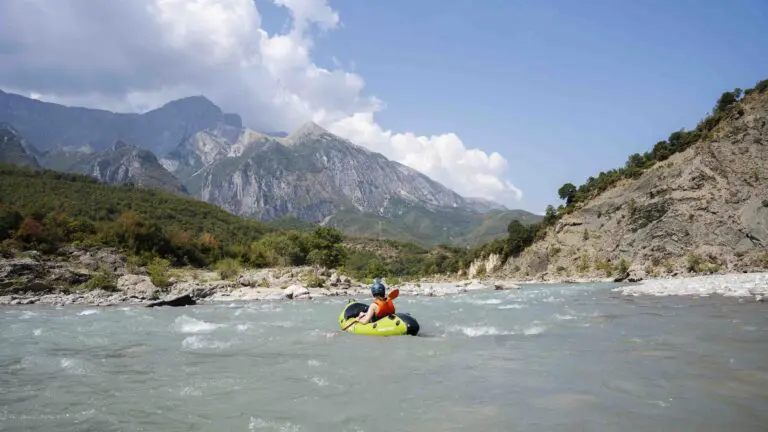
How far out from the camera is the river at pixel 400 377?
19.9 feet

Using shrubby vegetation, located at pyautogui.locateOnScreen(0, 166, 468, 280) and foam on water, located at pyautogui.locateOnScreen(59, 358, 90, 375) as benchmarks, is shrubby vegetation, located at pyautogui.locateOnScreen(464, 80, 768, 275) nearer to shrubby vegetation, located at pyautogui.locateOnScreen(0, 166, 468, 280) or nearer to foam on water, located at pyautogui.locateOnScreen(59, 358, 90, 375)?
shrubby vegetation, located at pyautogui.locateOnScreen(0, 166, 468, 280)

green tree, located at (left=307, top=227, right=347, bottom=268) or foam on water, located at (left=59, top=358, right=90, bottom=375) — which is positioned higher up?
green tree, located at (left=307, top=227, right=347, bottom=268)

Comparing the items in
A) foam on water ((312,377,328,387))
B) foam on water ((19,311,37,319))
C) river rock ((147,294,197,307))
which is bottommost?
foam on water ((19,311,37,319))

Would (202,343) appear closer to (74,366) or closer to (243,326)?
(74,366)

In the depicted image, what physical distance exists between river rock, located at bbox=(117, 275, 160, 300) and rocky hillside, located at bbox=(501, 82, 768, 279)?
42.4 meters

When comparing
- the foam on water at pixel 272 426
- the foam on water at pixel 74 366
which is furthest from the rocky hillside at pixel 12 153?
the foam on water at pixel 272 426

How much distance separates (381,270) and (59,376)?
78173 millimetres

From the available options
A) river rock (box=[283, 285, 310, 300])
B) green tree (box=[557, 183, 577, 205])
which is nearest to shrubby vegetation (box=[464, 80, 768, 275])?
green tree (box=[557, 183, 577, 205])

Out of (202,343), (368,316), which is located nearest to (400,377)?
(368,316)

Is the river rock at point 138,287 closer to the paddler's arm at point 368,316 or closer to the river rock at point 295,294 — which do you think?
the river rock at point 295,294

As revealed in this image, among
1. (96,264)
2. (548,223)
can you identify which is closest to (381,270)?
(548,223)

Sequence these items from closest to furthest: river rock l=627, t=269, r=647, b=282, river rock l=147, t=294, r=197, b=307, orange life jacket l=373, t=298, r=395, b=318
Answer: orange life jacket l=373, t=298, r=395, b=318 < river rock l=147, t=294, r=197, b=307 < river rock l=627, t=269, r=647, b=282

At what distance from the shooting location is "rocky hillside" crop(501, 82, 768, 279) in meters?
42.8

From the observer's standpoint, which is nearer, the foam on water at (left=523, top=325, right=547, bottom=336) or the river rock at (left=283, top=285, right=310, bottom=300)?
the foam on water at (left=523, top=325, right=547, bottom=336)
